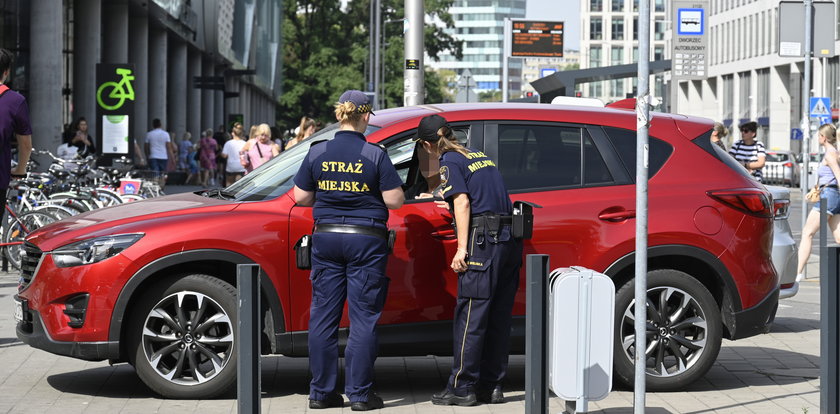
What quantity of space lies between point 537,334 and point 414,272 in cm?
172

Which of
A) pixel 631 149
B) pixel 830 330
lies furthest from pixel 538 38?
pixel 830 330

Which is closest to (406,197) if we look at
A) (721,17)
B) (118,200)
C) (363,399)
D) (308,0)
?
(363,399)

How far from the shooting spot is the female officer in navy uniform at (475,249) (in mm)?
7039

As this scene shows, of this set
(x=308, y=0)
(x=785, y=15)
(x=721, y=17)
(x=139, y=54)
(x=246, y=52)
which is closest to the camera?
(x=785, y=15)

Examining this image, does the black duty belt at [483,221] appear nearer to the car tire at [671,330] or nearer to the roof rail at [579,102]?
the car tire at [671,330]

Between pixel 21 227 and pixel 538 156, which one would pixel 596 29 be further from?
pixel 538 156

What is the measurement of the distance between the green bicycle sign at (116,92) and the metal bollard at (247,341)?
16215mm

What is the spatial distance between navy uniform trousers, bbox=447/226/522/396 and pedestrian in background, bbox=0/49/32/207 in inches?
142

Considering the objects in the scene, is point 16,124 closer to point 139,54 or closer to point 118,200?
point 118,200

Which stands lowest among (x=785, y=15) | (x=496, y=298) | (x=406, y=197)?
(x=496, y=298)

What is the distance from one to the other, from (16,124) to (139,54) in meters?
25.7

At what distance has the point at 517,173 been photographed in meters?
7.73

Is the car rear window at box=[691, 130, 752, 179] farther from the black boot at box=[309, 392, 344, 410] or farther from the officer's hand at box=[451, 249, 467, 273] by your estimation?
the black boot at box=[309, 392, 344, 410]

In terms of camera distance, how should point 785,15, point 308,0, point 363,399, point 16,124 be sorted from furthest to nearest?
1. point 308,0
2. point 785,15
3. point 16,124
4. point 363,399
